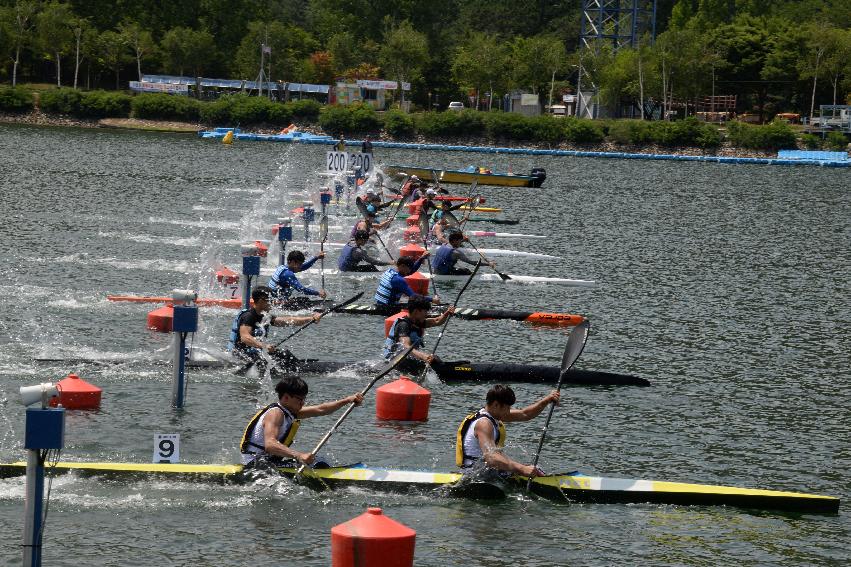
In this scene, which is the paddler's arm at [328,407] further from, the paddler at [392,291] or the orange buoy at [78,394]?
the paddler at [392,291]

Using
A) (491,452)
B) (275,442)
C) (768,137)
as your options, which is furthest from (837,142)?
(275,442)

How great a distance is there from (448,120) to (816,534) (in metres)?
116

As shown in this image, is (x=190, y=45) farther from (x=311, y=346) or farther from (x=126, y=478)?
(x=126, y=478)

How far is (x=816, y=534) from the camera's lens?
16328 mm

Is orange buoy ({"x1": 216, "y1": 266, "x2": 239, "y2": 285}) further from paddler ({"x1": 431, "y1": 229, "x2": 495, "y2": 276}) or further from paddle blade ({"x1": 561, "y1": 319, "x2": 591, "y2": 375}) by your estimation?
paddle blade ({"x1": 561, "y1": 319, "x2": 591, "y2": 375})

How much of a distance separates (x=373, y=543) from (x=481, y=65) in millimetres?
131562

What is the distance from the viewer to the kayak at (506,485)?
1614 cm

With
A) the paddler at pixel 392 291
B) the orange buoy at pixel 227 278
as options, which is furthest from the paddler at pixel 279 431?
the orange buoy at pixel 227 278

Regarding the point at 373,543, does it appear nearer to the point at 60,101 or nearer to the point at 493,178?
the point at 493,178

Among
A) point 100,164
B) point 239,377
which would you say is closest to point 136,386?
point 239,377

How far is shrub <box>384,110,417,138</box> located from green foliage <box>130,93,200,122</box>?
21.1m

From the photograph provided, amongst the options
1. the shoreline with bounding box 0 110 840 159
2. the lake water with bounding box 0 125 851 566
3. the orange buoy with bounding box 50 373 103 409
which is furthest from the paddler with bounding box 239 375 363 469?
the shoreline with bounding box 0 110 840 159

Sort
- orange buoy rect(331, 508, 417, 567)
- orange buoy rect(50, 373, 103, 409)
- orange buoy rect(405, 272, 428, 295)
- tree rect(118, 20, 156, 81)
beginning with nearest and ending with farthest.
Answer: orange buoy rect(331, 508, 417, 567), orange buoy rect(50, 373, 103, 409), orange buoy rect(405, 272, 428, 295), tree rect(118, 20, 156, 81)

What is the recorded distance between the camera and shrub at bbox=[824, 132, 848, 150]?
120562mm
